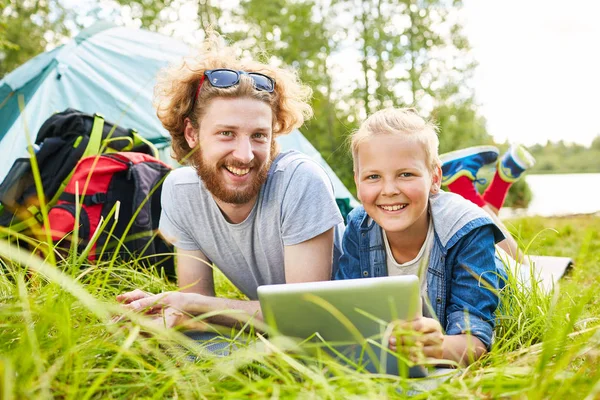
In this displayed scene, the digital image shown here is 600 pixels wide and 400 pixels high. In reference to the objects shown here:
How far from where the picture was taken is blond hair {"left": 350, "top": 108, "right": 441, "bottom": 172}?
142 centimetres

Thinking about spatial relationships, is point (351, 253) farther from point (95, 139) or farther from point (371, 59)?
point (371, 59)

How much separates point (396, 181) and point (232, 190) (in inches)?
20.7

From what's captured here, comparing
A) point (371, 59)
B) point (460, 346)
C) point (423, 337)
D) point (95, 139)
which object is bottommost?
point (460, 346)

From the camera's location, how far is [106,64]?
372 centimetres

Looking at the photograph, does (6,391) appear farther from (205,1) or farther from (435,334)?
(205,1)

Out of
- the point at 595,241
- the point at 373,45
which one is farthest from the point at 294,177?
the point at 373,45

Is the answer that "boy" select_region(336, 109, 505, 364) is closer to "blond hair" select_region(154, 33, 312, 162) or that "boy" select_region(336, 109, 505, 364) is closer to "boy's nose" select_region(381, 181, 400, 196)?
"boy's nose" select_region(381, 181, 400, 196)

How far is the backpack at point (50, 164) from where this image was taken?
2.17 m

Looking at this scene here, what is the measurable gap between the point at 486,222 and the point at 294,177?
1.97ft

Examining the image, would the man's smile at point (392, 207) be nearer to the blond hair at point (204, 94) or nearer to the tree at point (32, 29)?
the blond hair at point (204, 94)

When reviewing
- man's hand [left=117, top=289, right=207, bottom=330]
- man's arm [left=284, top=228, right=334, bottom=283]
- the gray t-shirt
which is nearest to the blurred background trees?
the gray t-shirt

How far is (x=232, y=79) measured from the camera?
1.66 m

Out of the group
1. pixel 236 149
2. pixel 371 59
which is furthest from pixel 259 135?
pixel 371 59

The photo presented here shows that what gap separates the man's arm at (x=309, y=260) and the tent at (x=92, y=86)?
6.64 feet
